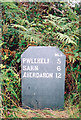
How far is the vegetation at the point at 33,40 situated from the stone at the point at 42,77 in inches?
8.4

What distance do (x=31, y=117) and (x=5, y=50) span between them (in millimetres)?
1337

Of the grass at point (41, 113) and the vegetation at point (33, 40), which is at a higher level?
the vegetation at point (33, 40)

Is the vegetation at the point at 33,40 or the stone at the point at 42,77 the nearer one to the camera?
the stone at the point at 42,77

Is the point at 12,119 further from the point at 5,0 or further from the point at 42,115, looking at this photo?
the point at 5,0

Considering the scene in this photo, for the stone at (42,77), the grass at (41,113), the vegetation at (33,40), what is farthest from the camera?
the vegetation at (33,40)

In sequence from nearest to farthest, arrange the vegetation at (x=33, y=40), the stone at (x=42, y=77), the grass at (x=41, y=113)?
1. the grass at (x=41, y=113)
2. the stone at (x=42, y=77)
3. the vegetation at (x=33, y=40)

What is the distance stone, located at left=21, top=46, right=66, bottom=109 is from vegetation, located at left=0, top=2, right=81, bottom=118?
213 mm

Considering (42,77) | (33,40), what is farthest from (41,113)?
(33,40)

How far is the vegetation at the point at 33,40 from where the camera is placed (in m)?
2.74

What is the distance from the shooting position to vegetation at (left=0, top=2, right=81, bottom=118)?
2736 millimetres

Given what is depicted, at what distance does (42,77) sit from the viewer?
8.42 ft

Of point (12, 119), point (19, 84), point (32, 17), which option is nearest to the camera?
point (12, 119)

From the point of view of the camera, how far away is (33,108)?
263 centimetres

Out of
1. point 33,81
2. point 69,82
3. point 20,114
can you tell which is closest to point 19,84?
point 33,81
